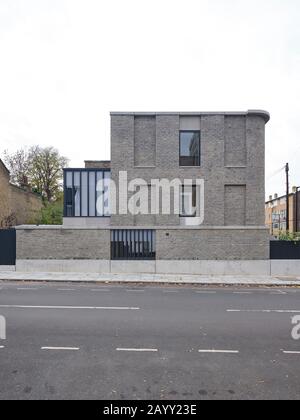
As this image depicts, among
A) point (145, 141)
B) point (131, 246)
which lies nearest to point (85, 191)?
point (145, 141)

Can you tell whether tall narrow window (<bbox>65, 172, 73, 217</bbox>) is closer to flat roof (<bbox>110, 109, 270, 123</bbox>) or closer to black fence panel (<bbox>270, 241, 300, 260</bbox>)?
flat roof (<bbox>110, 109, 270, 123</bbox>)

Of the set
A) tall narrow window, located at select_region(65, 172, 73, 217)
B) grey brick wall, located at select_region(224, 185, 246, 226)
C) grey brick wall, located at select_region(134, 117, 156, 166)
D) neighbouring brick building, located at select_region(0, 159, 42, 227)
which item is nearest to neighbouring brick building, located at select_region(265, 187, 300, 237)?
grey brick wall, located at select_region(224, 185, 246, 226)

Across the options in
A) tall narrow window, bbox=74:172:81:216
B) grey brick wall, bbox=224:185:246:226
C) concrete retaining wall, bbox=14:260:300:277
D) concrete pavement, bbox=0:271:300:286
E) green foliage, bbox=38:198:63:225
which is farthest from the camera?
green foliage, bbox=38:198:63:225

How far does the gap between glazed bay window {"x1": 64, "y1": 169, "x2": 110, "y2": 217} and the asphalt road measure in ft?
35.4

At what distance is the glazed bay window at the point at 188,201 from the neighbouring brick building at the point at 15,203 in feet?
73.0

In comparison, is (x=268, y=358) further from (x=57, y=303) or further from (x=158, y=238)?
(x=158, y=238)

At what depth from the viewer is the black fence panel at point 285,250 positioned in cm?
1666

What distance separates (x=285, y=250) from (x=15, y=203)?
106ft

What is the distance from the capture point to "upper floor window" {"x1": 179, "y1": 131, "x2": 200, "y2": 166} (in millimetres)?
19359

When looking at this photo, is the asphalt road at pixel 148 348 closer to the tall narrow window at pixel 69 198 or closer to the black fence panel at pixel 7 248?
the black fence panel at pixel 7 248

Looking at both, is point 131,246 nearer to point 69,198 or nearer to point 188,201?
point 188,201

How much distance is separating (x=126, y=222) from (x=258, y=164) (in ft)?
37.6
